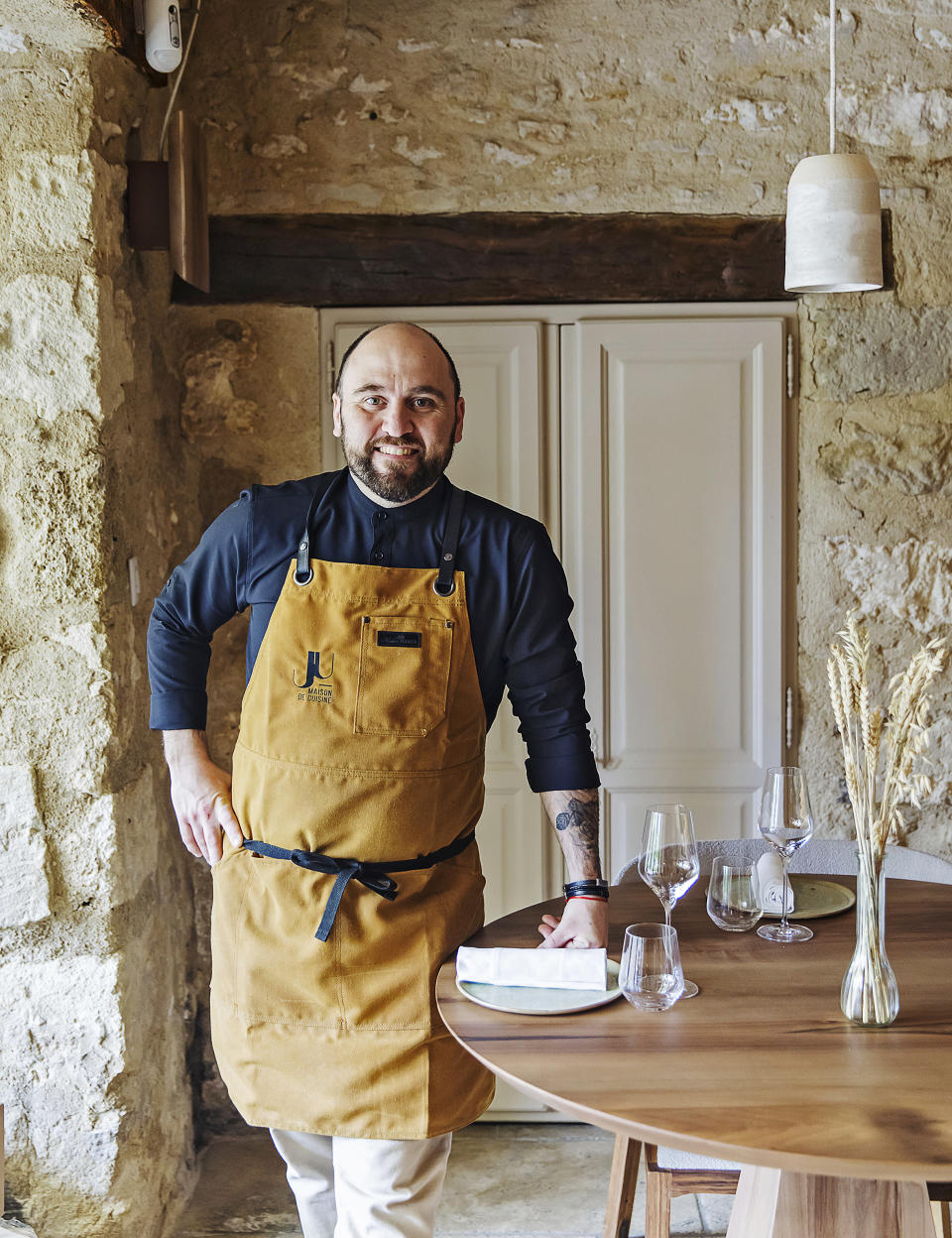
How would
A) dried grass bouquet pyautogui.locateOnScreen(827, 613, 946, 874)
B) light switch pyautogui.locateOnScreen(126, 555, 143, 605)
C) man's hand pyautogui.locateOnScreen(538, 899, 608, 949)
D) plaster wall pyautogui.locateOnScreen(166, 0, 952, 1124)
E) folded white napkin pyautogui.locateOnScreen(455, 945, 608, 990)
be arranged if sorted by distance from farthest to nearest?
plaster wall pyautogui.locateOnScreen(166, 0, 952, 1124), light switch pyautogui.locateOnScreen(126, 555, 143, 605), man's hand pyautogui.locateOnScreen(538, 899, 608, 949), folded white napkin pyautogui.locateOnScreen(455, 945, 608, 990), dried grass bouquet pyautogui.locateOnScreen(827, 613, 946, 874)

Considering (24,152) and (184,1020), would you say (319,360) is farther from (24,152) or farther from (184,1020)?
(184,1020)

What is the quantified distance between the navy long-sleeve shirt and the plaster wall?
0.99m

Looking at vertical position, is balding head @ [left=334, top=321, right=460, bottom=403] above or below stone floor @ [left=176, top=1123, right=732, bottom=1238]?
above

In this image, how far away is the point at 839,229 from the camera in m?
1.90

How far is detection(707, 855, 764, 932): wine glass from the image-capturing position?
1.86 metres

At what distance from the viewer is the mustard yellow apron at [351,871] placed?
→ 198 centimetres

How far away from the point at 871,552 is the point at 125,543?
187 centimetres

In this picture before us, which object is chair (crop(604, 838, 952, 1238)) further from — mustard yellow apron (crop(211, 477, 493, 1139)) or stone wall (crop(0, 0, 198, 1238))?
stone wall (crop(0, 0, 198, 1238))

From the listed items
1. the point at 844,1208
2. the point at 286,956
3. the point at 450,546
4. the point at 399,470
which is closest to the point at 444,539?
the point at 450,546

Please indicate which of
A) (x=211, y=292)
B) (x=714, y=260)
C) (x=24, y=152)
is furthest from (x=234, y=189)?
(x=714, y=260)

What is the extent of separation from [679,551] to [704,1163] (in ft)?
5.01

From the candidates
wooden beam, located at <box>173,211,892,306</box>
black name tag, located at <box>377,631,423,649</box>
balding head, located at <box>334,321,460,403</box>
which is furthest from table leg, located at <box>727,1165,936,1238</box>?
wooden beam, located at <box>173,211,892,306</box>

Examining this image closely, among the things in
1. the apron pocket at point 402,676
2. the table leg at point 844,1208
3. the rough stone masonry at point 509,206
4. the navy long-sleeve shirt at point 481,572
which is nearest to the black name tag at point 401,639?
the apron pocket at point 402,676

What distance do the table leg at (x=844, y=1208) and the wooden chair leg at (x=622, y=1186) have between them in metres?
0.55
